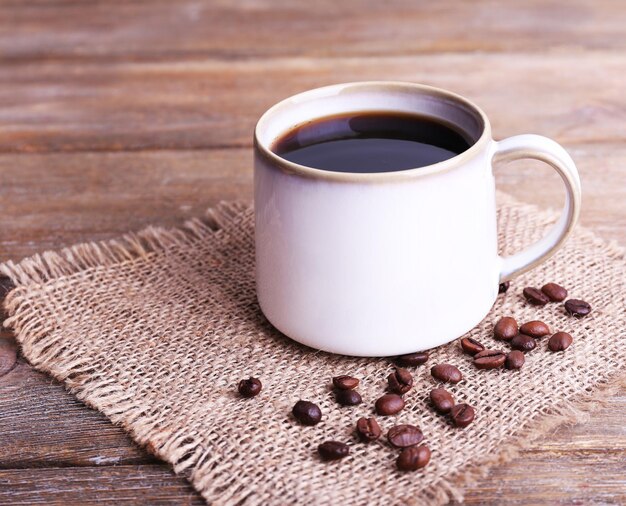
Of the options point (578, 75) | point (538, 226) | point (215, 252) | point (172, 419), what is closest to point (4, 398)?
point (172, 419)

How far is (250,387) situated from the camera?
3.34 feet

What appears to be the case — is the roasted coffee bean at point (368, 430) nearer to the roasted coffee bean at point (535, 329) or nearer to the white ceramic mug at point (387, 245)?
the white ceramic mug at point (387, 245)

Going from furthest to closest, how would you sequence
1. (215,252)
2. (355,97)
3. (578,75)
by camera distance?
(578,75) → (215,252) → (355,97)

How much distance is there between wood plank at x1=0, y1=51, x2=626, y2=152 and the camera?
1743 mm

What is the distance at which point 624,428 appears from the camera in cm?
98

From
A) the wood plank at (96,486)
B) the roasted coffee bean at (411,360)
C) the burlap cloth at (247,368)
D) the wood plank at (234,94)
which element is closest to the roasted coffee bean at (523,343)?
the burlap cloth at (247,368)

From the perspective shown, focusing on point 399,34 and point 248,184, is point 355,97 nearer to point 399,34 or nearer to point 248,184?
point 248,184

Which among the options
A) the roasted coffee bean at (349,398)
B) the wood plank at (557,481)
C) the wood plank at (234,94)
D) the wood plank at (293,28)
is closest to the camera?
the wood plank at (557,481)

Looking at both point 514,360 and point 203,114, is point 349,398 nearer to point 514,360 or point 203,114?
point 514,360

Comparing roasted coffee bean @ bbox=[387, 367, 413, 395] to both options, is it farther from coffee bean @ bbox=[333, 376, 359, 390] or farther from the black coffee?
the black coffee

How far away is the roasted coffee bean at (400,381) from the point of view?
1.02 m

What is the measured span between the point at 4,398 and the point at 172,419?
22 cm

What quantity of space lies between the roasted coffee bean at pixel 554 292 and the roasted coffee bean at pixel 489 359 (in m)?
0.17

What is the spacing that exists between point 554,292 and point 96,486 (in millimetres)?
643
